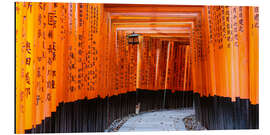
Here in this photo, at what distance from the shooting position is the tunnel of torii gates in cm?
198

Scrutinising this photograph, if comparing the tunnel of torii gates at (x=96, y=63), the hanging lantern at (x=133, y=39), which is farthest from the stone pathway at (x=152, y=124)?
the hanging lantern at (x=133, y=39)

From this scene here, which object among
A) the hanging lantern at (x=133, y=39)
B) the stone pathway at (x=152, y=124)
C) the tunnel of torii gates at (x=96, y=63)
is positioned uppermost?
the hanging lantern at (x=133, y=39)

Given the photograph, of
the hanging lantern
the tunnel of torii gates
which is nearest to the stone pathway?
the tunnel of torii gates

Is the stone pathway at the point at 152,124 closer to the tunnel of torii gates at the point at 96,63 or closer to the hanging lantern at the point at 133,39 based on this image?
the tunnel of torii gates at the point at 96,63

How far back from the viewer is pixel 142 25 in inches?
222

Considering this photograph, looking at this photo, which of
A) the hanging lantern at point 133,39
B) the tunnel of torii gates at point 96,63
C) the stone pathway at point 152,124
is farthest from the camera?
the hanging lantern at point 133,39

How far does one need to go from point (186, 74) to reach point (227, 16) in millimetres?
5514

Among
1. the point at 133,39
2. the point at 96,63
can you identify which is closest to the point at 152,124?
the point at 133,39

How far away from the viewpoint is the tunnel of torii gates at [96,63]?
1980mm

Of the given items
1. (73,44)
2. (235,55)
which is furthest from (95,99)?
(235,55)

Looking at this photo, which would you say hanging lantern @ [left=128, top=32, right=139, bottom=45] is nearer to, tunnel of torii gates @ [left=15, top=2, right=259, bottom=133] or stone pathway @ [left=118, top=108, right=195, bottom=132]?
tunnel of torii gates @ [left=15, top=2, right=259, bottom=133]

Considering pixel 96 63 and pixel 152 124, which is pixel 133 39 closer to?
pixel 152 124

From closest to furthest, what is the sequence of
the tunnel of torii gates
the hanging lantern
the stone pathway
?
the tunnel of torii gates, the stone pathway, the hanging lantern

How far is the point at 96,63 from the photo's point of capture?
3543mm
